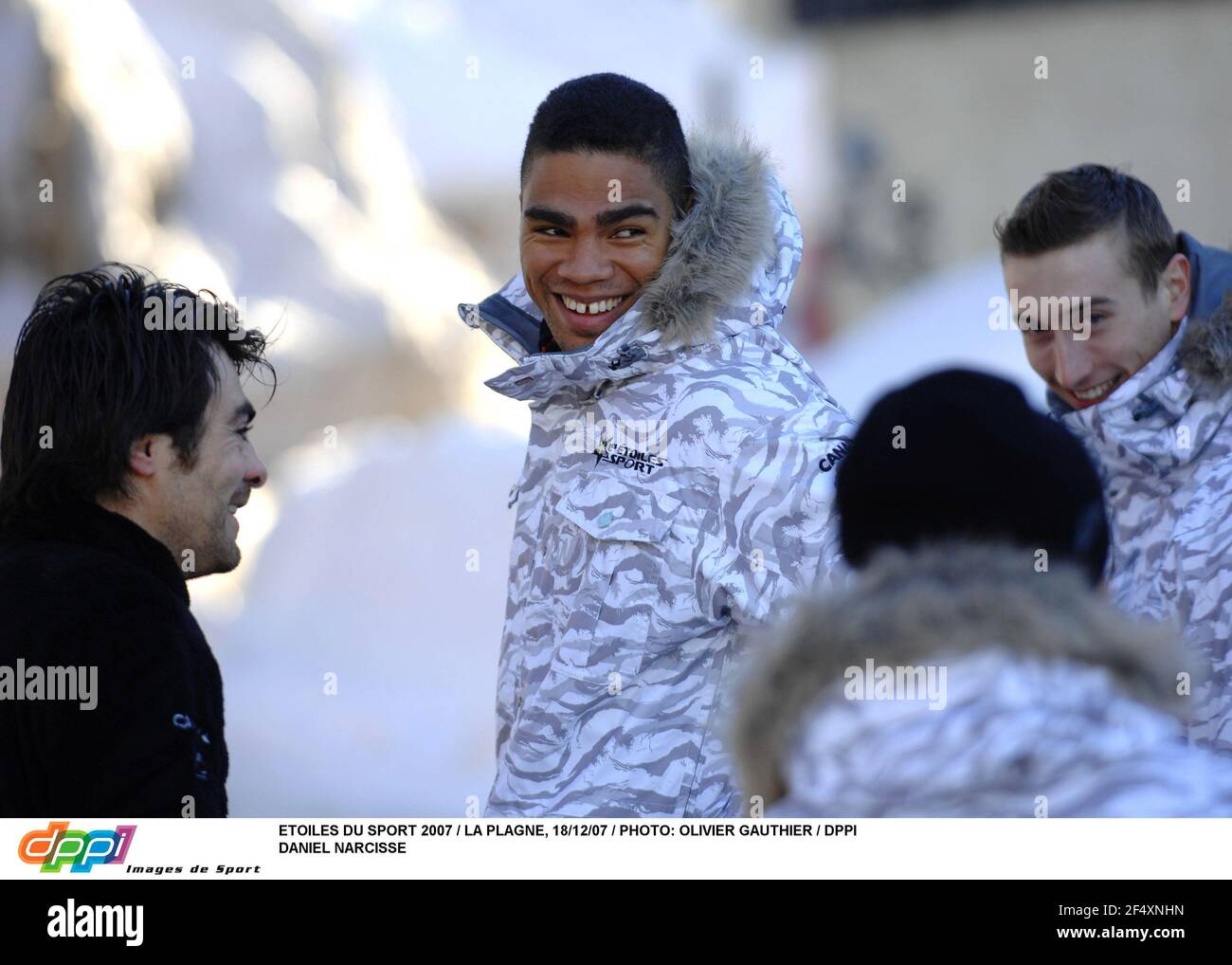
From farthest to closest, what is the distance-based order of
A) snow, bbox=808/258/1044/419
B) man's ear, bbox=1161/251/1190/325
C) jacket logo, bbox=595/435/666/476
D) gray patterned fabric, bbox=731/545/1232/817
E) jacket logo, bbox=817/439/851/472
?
1. snow, bbox=808/258/1044/419
2. man's ear, bbox=1161/251/1190/325
3. jacket logo, bbox=595/435/666/476
4. jacket logo, bbox=817/439/851/472
5. gray patterned fabric, bbox=731/545/1232/817

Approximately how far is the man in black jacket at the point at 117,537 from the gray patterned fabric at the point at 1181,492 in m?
1.24

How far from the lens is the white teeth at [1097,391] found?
88.7 inches

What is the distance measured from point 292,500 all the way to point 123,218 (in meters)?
5.14

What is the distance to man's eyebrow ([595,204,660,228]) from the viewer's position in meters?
2.10

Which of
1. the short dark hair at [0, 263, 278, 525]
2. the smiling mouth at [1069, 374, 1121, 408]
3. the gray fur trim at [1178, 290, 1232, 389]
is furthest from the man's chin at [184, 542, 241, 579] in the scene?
the gray fur trim at [1178, 290, 1232, 389]

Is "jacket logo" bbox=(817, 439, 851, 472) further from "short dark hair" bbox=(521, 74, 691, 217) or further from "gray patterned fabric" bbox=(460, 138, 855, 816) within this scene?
"short dark hair" bbox=(521, 74, 691, 217)

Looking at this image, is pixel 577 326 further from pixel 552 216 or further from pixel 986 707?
pixel 986 707

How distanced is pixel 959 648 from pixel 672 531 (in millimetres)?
766

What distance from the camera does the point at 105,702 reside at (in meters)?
1.71

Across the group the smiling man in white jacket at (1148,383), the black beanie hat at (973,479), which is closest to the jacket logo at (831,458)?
the smiling man in white jacket at (1148,383)

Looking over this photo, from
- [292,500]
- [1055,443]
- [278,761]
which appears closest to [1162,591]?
[1055,443]

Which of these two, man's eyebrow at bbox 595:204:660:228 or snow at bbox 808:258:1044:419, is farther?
snow at bbox 808:258:1044:419

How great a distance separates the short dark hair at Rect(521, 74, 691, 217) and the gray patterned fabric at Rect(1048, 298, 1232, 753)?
70 centimetres
